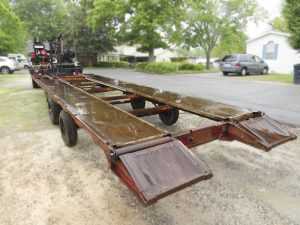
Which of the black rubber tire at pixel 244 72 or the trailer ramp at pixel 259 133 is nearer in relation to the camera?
the trailer ramp at pixel 259 133

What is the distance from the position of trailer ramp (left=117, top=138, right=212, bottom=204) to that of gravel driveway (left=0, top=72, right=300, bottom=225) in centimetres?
53

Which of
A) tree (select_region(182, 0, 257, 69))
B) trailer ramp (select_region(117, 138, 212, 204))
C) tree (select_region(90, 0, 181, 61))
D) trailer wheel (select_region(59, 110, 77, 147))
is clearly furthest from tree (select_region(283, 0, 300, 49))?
trailer ramp (select_region(117, 138, 212, 204))

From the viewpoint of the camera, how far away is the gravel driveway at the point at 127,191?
7.32 ft

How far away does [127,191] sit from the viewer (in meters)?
2.66

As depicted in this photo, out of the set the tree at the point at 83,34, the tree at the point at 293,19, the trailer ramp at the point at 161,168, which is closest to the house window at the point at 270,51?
the tree at the point at 293,19

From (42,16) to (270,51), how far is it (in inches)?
1172

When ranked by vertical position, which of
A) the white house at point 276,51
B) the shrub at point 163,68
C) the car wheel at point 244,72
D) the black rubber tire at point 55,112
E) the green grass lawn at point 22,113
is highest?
the white house at point 276,51

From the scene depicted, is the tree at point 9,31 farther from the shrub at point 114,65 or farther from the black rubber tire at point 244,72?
the black rubber tire at point 244,72

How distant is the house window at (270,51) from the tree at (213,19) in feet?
11.6

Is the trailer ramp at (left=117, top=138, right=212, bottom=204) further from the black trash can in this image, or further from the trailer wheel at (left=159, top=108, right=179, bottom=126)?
the black trash can

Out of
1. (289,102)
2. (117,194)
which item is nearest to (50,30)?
(289,102)

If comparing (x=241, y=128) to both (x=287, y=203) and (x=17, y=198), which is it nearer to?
(x=287, y=203)

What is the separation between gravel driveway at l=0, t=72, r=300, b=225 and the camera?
2.23 m

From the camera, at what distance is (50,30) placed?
112 ft
